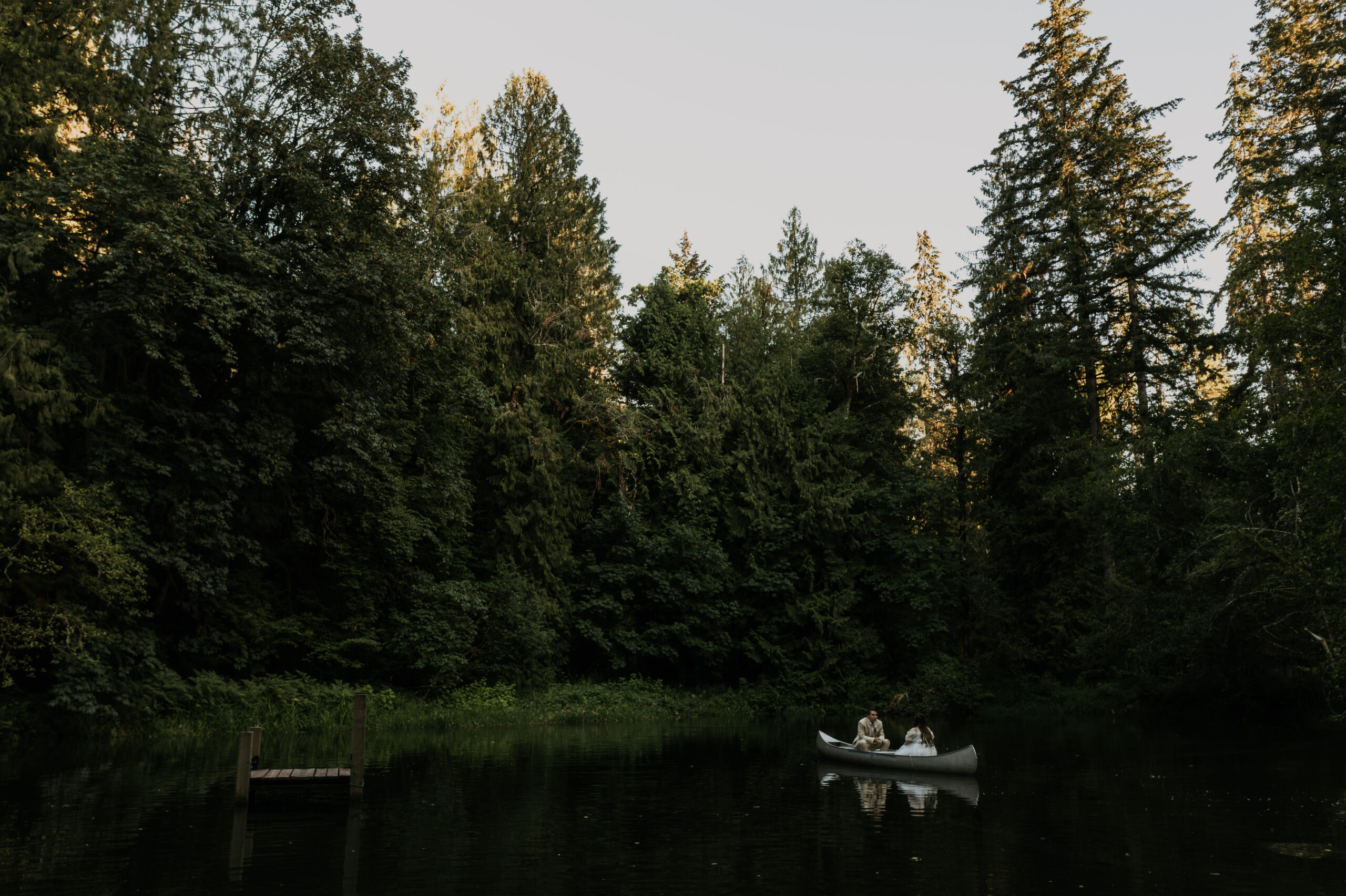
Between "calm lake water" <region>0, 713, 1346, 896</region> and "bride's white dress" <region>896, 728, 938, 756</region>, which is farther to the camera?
"bride's white dress" <region>896, 728, 938, 756</region>

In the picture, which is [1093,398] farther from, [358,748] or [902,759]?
[358,748]

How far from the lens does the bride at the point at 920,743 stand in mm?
20203

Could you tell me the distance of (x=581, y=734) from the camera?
28.0 meters

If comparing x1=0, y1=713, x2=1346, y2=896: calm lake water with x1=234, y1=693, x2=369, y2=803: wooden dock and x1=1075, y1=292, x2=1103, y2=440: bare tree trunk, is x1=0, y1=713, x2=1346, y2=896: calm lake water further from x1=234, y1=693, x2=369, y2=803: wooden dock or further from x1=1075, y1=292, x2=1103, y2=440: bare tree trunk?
x1=1075, y1=292, x2=1103, y2=440: bare tree trunk

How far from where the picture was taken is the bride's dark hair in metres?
20.3

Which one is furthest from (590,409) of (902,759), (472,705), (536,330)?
(902,759)

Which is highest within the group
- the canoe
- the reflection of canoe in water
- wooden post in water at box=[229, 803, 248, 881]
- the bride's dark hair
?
the bride's dark hair

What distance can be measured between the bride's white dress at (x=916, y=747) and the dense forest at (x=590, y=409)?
301 inches

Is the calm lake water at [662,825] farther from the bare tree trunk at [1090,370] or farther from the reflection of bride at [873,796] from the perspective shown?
the bare tree trunk at [1090,370]

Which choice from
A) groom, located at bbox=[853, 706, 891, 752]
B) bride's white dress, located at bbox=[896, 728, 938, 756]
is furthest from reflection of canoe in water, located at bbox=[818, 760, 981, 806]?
groom, located at bbox=[853, 706, 891, 752]

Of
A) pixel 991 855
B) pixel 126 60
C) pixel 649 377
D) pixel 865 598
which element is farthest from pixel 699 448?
pixel 991 855

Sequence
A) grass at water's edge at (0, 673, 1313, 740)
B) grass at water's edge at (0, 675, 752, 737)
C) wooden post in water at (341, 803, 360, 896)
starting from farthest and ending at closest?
grass at water's edge at (0, 673, 1313, 740) → grass at water's edge at (0, 675, 752, 737) → wooden post in water at (341, 803, 360, 896)

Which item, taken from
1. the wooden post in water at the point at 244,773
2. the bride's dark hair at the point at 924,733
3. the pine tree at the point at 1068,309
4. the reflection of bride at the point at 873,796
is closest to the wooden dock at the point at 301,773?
the wooden post in water at the point at 244,773

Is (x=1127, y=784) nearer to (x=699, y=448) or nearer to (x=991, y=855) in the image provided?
(x=991, y=855)
